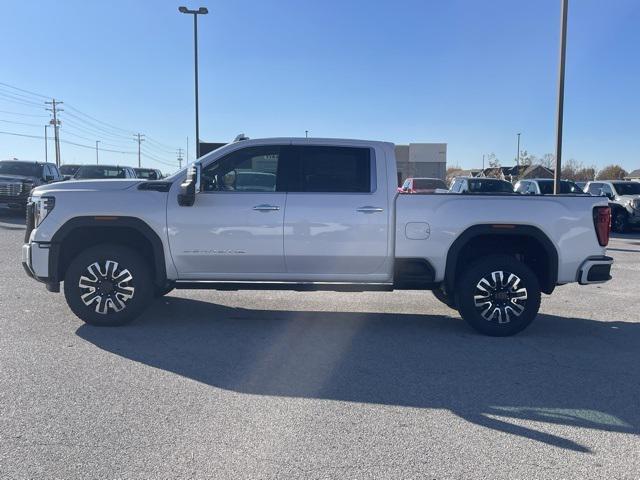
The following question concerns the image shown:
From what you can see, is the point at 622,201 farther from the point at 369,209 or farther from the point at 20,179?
the point at 20,179

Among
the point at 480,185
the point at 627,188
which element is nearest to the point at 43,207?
the point at 480,185

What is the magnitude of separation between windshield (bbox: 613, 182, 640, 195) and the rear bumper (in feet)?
56.9

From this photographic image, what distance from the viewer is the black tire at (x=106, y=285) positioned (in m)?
6.41

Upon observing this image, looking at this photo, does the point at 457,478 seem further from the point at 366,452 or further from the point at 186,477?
the point at 186,477

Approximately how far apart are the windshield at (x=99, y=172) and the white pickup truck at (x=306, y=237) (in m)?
16.6

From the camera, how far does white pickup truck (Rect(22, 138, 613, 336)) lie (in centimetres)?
636

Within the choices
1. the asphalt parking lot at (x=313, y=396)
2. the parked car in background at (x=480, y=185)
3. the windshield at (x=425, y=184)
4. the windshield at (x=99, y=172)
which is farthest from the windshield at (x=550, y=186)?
the windshield at (x=99, y=172)

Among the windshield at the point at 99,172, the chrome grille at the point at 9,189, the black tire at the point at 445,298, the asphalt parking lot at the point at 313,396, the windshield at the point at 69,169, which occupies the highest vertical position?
the windshield at the point at 69,169

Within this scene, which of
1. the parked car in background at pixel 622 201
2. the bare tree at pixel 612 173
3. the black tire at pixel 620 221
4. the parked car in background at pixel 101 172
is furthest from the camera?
the bare tree at pixel 612 173

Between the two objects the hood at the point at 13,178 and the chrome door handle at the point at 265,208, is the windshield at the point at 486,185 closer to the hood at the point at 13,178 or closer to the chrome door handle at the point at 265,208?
the chrome door handle at the point at 265,208

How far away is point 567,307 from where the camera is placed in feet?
27.0

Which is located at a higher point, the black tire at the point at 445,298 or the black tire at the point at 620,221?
the black tire at the point at 620,221

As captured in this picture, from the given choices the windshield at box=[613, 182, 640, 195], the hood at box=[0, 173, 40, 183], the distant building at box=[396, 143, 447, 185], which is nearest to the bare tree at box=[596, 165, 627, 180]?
the distant building at box=[396, 143, 447, 185]

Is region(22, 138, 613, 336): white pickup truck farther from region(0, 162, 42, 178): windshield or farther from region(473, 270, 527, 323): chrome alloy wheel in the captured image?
region(0, 162, 42, 178): windshield
